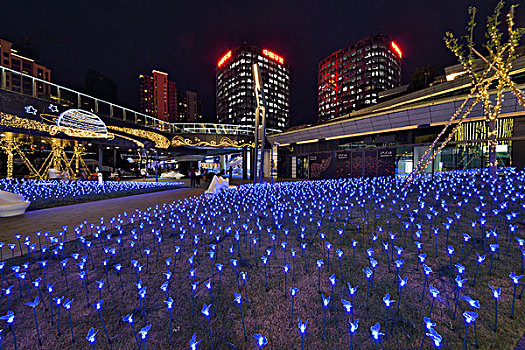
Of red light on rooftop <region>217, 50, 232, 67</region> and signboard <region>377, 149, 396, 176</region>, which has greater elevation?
red light on rooftop <region>217, 50, 232, 67</region>

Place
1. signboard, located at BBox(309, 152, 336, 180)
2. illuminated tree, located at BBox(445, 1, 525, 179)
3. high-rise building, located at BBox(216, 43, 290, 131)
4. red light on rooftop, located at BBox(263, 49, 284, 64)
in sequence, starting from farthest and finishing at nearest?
red light on rooftop, located at BBox(263, 49, 284, 64)
high-rise building, located at BBox(216, 43, 290, 131)
signboard, located at BBox(309, 152, 336, 180)
illuminated tree, located at BBox(445, 1, 525, 179)

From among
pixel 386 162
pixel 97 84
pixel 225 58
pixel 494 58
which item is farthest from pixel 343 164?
pixel 97 84

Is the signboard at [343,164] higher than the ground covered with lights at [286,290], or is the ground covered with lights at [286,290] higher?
the signboard at [343,164]

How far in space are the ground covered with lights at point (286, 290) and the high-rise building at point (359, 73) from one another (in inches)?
4361

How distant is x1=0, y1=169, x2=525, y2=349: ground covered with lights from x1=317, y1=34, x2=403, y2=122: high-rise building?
363 feet

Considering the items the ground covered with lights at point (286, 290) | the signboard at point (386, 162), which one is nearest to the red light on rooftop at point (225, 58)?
the signboard at point (386, 162)

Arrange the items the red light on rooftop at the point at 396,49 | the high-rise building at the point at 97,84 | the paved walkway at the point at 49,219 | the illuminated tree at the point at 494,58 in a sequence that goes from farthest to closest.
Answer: the high-rise building at the point at 97,84 → the red light on rooftop at the point at 396,49 → the illuminated tree at the point at 494,58 → the paved walkway at the point at 49,219

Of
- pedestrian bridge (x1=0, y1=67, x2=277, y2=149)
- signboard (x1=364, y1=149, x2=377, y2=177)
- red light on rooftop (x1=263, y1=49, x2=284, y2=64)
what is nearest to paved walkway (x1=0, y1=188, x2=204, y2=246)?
pedestrian bridge (x1=0, y1=67, x2=277, y2=149)

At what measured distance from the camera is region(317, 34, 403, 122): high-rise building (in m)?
114

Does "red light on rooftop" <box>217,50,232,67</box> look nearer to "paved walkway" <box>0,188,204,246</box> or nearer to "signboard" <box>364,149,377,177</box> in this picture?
"signboard" <box>364,149,377,177</box>

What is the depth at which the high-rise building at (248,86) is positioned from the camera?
13012 cm

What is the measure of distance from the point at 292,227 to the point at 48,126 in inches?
915

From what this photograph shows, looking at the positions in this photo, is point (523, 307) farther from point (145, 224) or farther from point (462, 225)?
point (145, 224)

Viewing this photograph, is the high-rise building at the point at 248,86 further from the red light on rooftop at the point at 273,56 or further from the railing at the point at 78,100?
the railing at the point at 78,100
